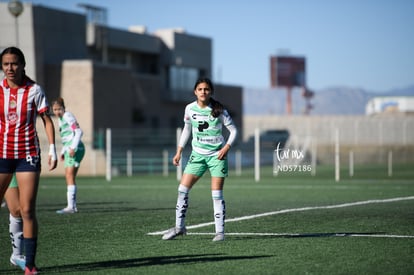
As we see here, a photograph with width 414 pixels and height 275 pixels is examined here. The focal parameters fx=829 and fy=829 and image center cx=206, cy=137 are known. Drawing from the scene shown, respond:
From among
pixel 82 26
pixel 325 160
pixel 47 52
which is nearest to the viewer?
pixel 47 52

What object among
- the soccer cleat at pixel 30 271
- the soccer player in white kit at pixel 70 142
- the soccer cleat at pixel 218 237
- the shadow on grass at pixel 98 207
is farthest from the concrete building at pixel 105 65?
the soccer cleat at pixel 30 271

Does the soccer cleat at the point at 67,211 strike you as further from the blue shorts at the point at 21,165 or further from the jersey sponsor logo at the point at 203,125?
the blue shorts at the point at 21,165

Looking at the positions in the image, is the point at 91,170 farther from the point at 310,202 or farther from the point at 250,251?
the point at 250,251

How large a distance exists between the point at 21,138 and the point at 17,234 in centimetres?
128

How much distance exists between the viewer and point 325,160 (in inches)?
2263

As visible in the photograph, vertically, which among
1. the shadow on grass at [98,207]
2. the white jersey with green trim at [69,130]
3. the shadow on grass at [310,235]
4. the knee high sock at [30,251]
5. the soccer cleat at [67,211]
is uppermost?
the white jersey with green trim at [69,130]

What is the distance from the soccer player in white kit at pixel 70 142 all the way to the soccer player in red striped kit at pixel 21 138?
683 centimetres

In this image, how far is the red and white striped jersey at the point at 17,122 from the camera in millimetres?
7902

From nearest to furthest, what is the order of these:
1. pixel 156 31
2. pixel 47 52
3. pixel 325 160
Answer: pixel 47 52 → pixel 325 160 → pixel 156 31

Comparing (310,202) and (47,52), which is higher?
(47,52)

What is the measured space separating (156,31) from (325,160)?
1710cm

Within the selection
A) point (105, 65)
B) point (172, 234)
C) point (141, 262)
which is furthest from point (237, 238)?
point (105, 65)

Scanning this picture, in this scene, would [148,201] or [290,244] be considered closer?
[290,244]

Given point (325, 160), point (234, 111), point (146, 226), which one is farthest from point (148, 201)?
point (234, 111)
